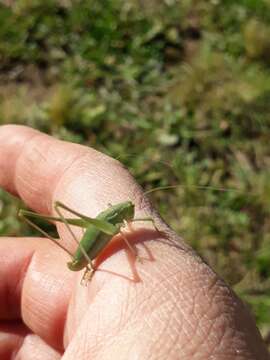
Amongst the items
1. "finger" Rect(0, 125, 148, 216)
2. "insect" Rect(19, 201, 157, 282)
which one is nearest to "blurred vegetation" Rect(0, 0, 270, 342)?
"finger" Rect(0, 125, 148, 216)

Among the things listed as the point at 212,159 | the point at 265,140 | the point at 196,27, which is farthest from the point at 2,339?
the point at 196,27

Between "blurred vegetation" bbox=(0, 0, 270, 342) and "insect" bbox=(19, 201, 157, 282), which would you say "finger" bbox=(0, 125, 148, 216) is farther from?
"blurred vegetation" bbox=(0, 0, 270, 342)

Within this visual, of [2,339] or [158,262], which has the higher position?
[158,262]

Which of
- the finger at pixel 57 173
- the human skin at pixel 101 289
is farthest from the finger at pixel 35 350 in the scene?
the finger at pixel 57 173

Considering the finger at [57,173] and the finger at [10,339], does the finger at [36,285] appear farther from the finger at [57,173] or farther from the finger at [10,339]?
the finger at [57,173]

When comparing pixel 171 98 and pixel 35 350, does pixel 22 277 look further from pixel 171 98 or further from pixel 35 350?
pixel 171 98

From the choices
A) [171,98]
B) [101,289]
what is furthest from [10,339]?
[171,98]

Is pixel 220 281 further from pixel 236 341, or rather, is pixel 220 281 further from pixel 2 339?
pixel 2 339
